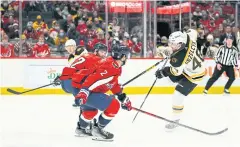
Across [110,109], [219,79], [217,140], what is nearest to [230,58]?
[219,79]

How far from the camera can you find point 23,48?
823 cm

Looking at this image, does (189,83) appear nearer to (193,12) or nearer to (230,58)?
(230,58)

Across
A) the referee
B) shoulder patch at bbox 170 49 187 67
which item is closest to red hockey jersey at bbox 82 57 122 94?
shoulder patch at bbox 170 49 187 67

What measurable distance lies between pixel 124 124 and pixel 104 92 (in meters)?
1.28

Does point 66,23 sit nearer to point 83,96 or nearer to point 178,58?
point 178,58

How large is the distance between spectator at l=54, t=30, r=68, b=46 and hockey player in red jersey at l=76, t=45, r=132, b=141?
475 cm

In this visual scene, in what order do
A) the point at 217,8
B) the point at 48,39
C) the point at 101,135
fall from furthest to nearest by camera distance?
the point at 217,8 → the point at 48,39 → the point at 101,135

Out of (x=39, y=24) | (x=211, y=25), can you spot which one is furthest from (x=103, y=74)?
(x=211, y=25)

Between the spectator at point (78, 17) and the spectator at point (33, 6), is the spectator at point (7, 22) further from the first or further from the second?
the spectator at point (78, 17)

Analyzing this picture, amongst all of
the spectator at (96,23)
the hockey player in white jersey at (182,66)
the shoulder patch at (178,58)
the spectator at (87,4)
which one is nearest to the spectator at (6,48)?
the spectator at (96,23)

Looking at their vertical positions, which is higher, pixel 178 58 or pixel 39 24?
pixel 39 24

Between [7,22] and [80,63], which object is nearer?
[80,63]

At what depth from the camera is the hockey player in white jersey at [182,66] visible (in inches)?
173

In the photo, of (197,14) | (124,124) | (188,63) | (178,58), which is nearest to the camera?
(178,58)
